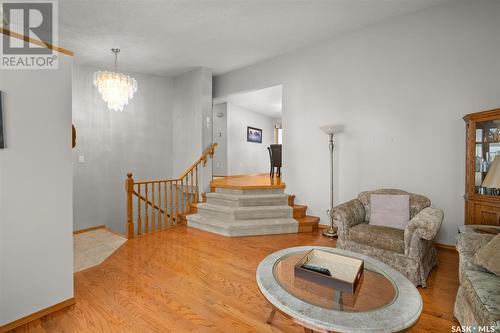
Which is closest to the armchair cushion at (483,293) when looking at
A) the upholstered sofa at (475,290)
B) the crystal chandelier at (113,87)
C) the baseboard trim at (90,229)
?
the upholstered sofa at (475,290)

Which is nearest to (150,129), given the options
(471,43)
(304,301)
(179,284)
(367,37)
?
(179,284)

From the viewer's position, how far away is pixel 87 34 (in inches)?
145

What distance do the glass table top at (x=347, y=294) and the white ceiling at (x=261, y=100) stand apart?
433cm

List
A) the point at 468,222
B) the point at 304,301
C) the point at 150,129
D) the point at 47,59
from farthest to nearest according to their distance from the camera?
the point at 150,129
the point at 468,222
the point at 47,59
the point at 304,301

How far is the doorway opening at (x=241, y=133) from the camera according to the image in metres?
7.31

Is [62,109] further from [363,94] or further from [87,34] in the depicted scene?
[363,94]

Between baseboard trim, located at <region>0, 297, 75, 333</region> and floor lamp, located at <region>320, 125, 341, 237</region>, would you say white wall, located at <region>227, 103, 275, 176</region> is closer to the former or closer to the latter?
floor lamp, located at <region>320, 125, 341, 237</region>

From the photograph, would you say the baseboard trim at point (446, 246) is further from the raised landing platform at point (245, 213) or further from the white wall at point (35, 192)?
the white wall at point (35, 192)

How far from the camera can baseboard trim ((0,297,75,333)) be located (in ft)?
5.56

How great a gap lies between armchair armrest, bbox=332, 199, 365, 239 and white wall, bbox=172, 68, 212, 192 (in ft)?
10.2

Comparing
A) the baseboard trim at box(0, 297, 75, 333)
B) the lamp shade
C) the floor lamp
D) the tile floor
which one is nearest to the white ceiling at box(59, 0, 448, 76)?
the floor lamp

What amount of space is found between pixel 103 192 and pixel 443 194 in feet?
19.3

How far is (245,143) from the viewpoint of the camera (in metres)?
8.19

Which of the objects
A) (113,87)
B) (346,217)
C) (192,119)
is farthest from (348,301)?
(192,119)
